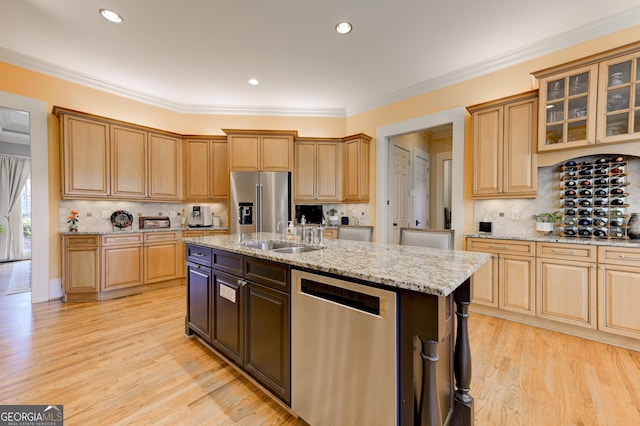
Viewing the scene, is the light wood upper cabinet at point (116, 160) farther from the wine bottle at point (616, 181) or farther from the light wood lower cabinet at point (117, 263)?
the wine bottle at point (616, 181)

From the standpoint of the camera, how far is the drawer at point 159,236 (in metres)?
3.90

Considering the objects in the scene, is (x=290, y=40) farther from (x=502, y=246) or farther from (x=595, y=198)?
(x=595, y=198)

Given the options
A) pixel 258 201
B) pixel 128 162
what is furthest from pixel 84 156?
pixel 258 201

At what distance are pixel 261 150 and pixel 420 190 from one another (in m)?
3.45

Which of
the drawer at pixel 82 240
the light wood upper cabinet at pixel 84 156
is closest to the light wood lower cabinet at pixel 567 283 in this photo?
the drawer at pixel 82 240

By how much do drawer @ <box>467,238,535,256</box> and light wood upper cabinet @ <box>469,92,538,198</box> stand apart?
57cm

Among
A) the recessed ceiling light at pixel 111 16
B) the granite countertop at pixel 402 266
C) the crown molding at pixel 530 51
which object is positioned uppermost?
the recessed ceiling light at pixel 111 16

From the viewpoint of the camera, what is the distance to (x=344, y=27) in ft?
8.96

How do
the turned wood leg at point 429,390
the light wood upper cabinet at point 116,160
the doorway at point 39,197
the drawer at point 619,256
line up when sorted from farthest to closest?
the light wood upper cabinet at point 116,160 → the doorway at point 39,197 → the drawer at point 619,256 → the turned wood leg at point 429,390

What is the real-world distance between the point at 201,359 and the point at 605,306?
3.53 metres

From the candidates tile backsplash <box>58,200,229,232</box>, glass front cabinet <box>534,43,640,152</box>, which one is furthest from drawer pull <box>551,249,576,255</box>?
tile backsplash <box>58,200,229,232</box>

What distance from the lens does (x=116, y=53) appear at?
3.21 metres

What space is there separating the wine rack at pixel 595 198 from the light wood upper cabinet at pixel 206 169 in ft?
15.4

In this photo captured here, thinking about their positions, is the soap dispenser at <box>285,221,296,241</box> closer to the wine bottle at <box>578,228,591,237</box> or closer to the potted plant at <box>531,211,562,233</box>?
the potted plant at <box>531,211,562,233</box>
